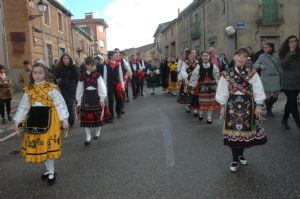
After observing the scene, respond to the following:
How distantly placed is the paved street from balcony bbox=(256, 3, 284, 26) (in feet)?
52.3

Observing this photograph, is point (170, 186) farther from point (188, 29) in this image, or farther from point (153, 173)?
point (188, 29)

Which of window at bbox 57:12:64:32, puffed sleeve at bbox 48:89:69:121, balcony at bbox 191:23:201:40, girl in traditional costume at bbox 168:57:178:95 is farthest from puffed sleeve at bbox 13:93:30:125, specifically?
balcony at bbox 191:23:201:40

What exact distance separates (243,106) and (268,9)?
1914 cm

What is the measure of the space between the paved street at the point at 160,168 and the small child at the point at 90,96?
0.41 meters

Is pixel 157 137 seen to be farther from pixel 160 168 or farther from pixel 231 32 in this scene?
pixel 231 32

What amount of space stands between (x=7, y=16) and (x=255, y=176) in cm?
1628

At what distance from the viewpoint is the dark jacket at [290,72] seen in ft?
21.8

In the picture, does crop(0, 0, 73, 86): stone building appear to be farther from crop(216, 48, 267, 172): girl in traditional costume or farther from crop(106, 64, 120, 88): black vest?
crop(216, 48, 267, 172): girl in traditional costume

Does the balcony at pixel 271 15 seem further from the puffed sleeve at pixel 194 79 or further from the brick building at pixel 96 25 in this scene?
the brick building at pixel 96 25

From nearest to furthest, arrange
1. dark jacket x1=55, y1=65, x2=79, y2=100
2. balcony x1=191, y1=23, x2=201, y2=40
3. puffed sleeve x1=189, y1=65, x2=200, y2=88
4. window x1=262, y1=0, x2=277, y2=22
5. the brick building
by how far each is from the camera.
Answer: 1. dark jacket x1=55, y1=65, x2=79, y2=100
2. puffed sleeve x1=189, y1=65, x2=200, y2=88
3. window x1=262, y1=0, x2=277, y2=22
4. balcony x1=191, y1=23, x2=201, y2=40
5. the brick building

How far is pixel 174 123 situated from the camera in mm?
8094

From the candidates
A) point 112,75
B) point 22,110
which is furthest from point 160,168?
point 112,75

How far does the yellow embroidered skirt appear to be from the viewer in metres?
4.21

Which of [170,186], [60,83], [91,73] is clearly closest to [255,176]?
[170,186]
